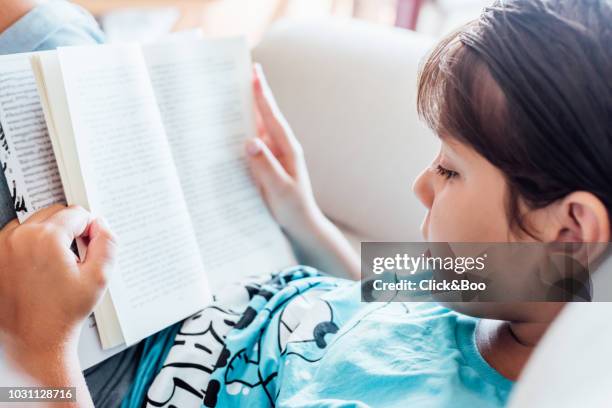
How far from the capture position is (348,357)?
0.65 meters

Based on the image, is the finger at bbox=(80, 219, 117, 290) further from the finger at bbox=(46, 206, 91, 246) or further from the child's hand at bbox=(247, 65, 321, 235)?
the child's hand at bbox=(247, 65, 321, 235)

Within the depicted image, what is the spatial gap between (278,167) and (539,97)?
0.44 m

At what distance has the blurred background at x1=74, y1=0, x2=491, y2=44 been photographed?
1.76 metres

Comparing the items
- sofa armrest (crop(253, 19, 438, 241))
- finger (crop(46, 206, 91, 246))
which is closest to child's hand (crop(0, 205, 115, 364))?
finger (crop(46, 206, 91, 246))

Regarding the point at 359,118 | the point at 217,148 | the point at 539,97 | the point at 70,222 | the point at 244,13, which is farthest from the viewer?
the point at 244,13

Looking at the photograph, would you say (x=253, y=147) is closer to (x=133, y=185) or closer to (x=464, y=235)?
(x=133, y=185)

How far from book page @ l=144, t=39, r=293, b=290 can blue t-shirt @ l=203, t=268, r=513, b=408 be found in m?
0.09

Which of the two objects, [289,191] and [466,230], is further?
[289,191]

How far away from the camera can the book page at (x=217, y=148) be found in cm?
80

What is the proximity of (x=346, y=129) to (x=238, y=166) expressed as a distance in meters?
0.28

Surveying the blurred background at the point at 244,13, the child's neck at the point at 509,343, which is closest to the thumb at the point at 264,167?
the child's neck at the point at 509,343

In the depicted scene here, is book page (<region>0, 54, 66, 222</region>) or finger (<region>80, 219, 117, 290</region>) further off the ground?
book page (<region>0, 54, 66, 222</region>)

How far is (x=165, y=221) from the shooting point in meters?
0.73

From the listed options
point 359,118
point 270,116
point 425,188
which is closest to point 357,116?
point 359,118
